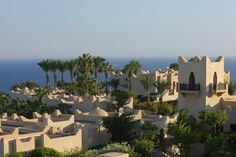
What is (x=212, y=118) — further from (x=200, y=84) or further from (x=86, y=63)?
(x=86, y=63)

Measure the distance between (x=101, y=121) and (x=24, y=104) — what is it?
12618mm

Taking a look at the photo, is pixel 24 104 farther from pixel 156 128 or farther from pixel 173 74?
pixel 173 74

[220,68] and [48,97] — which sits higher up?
[220,68]

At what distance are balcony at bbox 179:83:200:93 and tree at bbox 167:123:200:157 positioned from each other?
6.29 m

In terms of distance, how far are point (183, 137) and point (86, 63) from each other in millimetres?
31289

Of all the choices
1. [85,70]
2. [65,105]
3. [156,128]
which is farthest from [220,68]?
[85,70]

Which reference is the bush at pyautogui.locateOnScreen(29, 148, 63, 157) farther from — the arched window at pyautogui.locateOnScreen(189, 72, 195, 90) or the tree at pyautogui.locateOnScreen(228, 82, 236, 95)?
the tree at pyautogui.locateOnScreen(228, 82, 236, 95)

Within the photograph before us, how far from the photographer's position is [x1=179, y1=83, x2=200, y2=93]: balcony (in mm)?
37812

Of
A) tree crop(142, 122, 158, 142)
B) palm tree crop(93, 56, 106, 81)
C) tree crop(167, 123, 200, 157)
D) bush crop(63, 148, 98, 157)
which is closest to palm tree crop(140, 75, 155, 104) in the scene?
palm tree crop(93, 56, 106, 81)

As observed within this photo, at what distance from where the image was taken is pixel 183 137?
31156 millimetres

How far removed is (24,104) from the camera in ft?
147

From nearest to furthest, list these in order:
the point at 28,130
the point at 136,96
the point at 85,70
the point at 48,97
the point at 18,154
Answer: the point at 18,154
the point at 28,130
the point at 48,97
the point at 136,96
the point at 85,70

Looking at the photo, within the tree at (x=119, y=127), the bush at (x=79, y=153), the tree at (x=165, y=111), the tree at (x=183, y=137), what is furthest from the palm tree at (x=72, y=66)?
the bush at (x=79, y=153)

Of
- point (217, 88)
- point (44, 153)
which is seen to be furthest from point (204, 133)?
point (44, 153)
